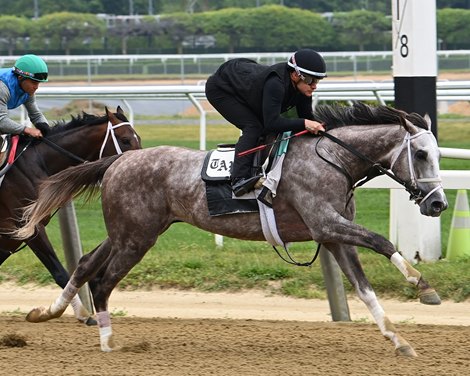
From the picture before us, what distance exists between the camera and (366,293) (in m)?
6.33

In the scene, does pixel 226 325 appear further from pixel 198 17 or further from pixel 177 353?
pixel 198 17

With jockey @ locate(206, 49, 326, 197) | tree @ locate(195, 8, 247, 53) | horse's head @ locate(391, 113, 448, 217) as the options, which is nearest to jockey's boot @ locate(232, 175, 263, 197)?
jockey @ locate(206, 49, 326, 197)

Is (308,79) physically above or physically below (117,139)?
above

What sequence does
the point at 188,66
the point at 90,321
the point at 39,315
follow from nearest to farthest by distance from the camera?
the point at 39,315 < the point at 90,321 < the point at 188,66

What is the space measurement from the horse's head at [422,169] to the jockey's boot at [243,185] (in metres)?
0.89

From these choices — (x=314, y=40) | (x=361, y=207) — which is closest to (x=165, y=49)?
(x=314, y=40)

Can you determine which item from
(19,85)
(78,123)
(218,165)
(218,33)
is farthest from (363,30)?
(218,165)

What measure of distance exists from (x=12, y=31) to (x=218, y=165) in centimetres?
4712

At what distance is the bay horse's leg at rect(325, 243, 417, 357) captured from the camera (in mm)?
6234

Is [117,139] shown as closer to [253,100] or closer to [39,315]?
[39,315]

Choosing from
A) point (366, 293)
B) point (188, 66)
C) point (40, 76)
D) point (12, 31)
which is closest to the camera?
point (366, 293)

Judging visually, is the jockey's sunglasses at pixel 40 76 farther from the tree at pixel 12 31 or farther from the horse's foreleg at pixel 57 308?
the tree at pixel 12 31

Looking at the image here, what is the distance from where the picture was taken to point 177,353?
6605mm

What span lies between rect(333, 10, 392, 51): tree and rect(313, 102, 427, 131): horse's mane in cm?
4577
